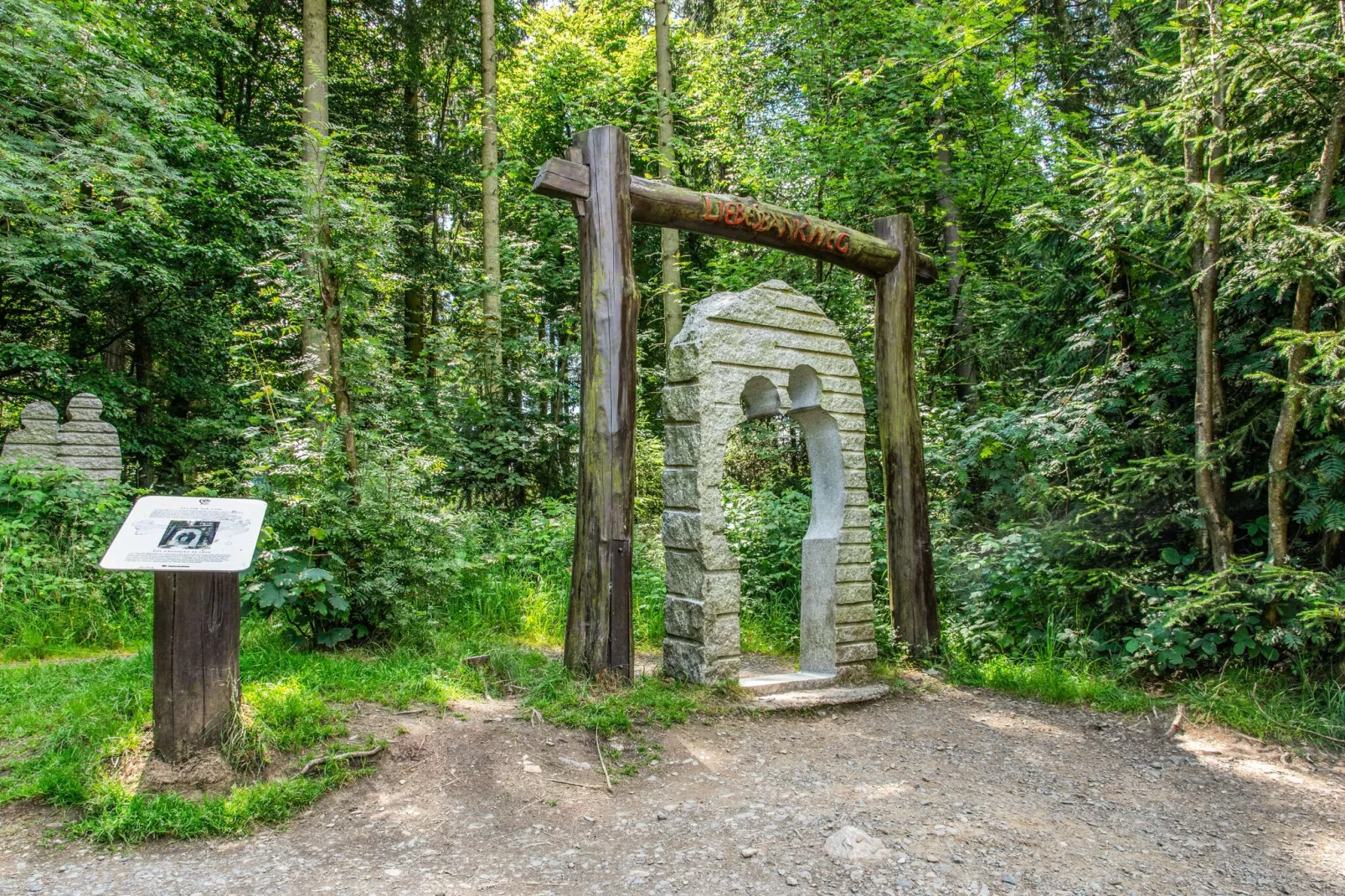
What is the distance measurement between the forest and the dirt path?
26cm

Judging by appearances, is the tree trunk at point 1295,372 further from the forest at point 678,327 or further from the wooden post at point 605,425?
the wooden post at point 605,425

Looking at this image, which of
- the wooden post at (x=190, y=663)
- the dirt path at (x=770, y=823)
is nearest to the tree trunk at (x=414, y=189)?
the wooden post at (x=190, y=663)

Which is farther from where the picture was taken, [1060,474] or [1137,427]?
[1060,474]

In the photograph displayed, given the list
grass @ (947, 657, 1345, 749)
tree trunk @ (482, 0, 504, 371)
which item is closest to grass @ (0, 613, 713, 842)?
grass @ (947, 657, 1345, 749)

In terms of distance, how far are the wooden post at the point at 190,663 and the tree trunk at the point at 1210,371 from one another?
564 centimetres

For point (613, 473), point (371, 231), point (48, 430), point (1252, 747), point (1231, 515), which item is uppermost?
point (371, 231)

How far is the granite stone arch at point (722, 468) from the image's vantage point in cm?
477

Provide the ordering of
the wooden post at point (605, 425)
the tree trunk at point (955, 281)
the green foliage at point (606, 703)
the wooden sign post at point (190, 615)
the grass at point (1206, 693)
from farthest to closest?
the tree trunk at point (955, 281)
the wooden post at point (605, 425)
the grass at point (1206, 693)
the green foliage at point (606, 703)
the wooden sign post at point (190, 615)

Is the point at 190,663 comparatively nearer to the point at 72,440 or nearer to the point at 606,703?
the point at 606,703

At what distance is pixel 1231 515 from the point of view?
536cm

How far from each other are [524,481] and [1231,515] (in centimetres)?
765

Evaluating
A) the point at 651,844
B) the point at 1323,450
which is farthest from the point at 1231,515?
the point at 651,844

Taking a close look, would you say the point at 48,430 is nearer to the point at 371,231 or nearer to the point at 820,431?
the point at 371,231

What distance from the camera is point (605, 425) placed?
465 cm
